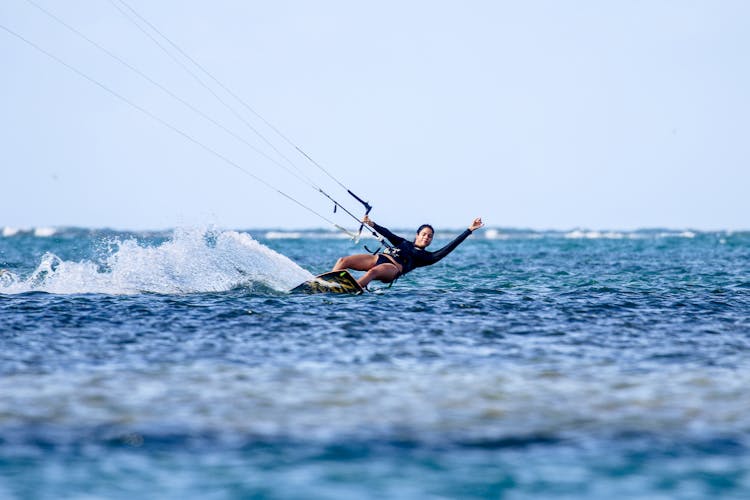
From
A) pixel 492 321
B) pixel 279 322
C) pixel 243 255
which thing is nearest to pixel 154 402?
pixel 279 322

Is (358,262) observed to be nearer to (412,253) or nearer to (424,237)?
(412,253)

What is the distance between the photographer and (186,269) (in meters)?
25.3

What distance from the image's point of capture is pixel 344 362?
40.9 ft


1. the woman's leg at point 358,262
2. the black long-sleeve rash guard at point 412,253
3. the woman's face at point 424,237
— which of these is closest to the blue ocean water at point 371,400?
the black long-sleeve rash guard at point 412,253

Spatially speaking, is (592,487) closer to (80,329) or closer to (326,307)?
(80,329)

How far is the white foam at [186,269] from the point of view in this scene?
24312 mm

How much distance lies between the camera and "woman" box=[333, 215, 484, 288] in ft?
70.1

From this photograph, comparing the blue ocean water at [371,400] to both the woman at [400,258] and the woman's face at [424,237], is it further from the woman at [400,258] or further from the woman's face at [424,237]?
the woman's face at [424,237]

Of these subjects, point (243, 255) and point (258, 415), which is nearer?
point (258, 415)

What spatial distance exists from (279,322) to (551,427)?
8.97m

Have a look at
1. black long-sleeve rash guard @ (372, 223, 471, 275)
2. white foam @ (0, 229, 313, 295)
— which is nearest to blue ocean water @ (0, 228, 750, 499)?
black long-sleeve rash guard @ (372, 223, 471, 275)

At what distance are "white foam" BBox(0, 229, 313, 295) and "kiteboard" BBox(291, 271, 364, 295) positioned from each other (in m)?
1.64

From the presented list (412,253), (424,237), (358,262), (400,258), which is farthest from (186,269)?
(424,237)

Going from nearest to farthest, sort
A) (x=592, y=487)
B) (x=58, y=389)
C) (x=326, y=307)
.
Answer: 1. (x=592, y=487)
2. (x=58, y=389)
3. (x=326, y=307)
